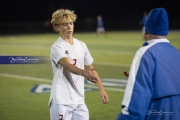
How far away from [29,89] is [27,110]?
2.22 metres

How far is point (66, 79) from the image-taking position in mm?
4551

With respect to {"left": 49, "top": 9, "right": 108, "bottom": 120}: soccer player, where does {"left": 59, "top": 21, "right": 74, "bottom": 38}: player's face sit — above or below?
above

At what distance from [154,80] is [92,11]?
63016 mm

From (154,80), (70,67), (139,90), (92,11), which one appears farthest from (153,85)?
(92,11)

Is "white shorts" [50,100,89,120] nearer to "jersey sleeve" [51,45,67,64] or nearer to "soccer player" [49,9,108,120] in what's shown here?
"soccer player" [49,9,108,120]

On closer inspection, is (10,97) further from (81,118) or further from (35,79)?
(81,118)

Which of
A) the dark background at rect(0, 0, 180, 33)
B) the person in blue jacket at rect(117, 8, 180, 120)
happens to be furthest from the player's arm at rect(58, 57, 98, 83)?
the dark background at rect(0, 0, 180, 33)

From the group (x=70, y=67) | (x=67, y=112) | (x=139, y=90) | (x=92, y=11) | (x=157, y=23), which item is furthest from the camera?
(x=92, y=11)

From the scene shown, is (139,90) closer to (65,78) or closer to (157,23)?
(157,23)

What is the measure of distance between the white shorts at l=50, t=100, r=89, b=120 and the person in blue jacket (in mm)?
1646

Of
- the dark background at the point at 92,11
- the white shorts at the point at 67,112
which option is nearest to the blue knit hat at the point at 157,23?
the white shorts at the point at 67,112

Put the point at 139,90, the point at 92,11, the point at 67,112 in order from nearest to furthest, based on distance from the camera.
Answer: the point at 139,90
the point at 67,112
the point at 92,11

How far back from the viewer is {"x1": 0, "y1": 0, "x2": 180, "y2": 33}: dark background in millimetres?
53422

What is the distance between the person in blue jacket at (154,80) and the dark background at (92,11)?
1877 inches
